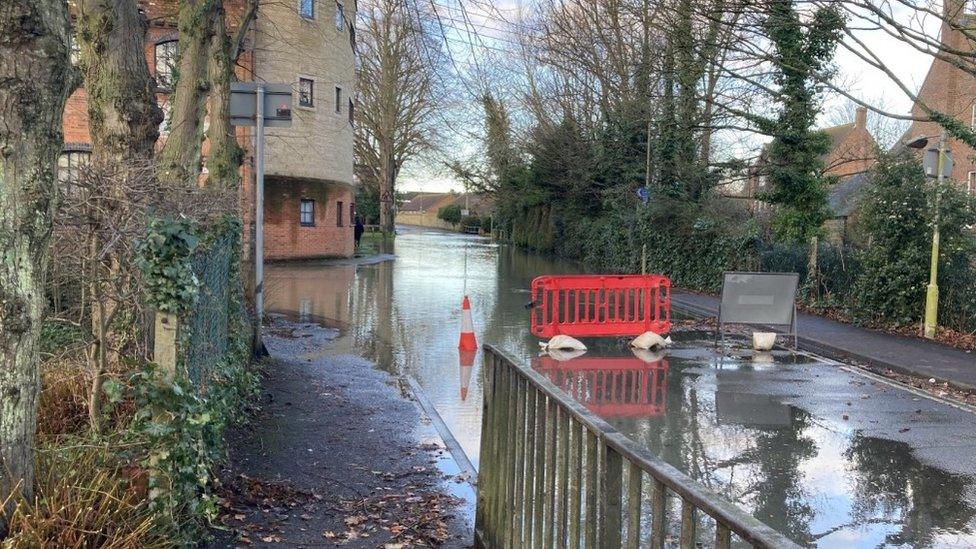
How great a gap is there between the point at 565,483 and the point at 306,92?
1193 inches

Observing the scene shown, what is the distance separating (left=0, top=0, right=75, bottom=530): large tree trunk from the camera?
10.4 feet

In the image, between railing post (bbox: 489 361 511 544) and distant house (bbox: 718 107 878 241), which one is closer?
railing post (bbox: 489 361 511 544)

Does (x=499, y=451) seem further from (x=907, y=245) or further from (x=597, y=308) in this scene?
(x=907, y=245)

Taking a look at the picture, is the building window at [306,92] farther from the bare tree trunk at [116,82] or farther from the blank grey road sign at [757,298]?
the bare tree trunk at [116,82]

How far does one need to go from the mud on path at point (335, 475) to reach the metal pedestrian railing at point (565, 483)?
2.81ft

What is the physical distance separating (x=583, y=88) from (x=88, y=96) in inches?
1137

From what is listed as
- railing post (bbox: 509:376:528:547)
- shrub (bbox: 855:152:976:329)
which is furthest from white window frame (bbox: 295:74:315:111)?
railing post (bbox: 509:376:528:547)

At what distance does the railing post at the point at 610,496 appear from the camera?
2688 millimetres

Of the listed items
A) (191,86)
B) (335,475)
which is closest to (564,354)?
(191,86)

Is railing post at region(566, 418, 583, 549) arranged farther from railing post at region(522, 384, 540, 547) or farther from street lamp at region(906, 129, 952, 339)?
street lamp at region(906, 129, 952, 339)

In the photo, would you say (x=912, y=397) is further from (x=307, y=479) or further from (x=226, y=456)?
(x=226, y=456)

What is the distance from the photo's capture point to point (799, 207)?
789 inches

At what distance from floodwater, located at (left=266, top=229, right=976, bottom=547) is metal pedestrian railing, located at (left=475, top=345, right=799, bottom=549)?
137 centimetres

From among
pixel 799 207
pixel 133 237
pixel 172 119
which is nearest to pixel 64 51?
pixel 133 237
